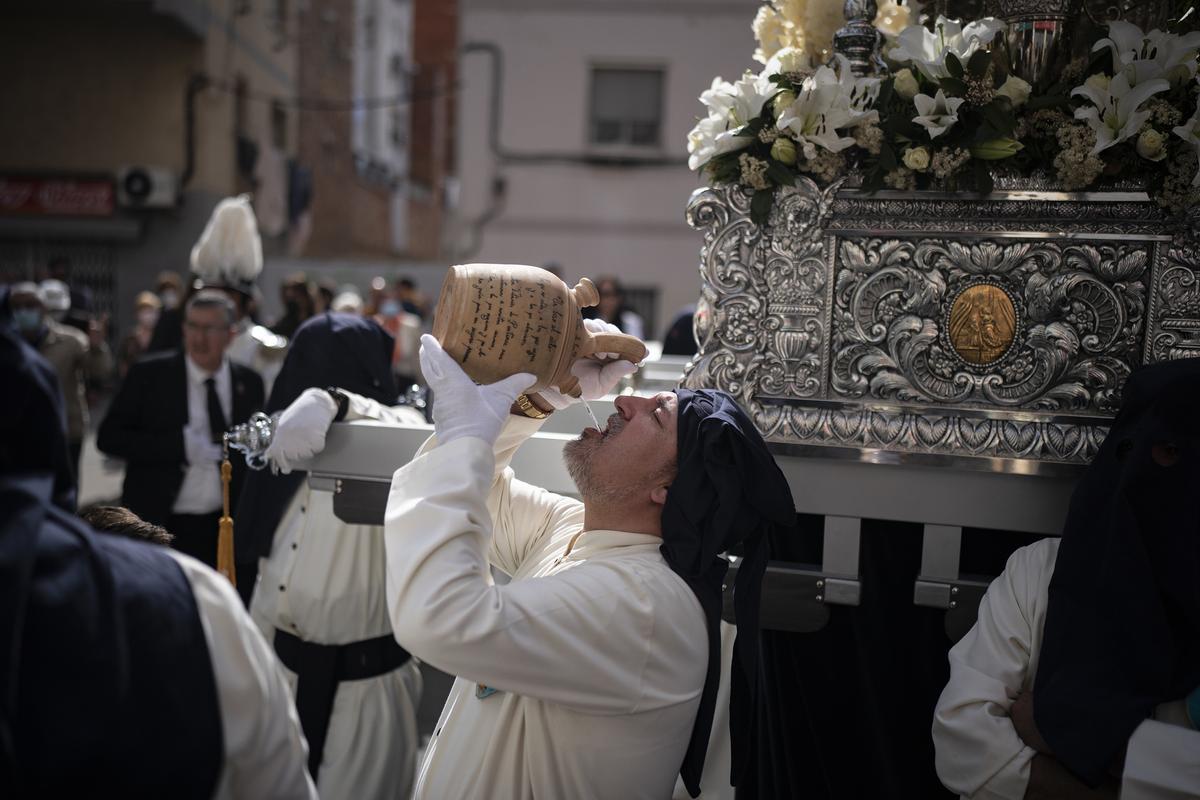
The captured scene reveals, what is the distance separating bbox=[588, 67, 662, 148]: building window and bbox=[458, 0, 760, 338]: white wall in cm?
20

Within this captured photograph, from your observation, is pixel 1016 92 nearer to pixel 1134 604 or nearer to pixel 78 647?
pixel 1134 604

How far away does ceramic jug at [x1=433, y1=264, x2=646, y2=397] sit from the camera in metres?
2.00

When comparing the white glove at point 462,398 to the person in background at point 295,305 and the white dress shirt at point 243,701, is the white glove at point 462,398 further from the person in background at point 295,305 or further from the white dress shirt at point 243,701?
the person in background at point 295,305

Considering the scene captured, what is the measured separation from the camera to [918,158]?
2.30 m

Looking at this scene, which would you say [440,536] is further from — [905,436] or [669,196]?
[669,196]

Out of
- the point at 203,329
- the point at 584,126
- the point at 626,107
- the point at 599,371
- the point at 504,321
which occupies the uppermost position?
the point at 626,107

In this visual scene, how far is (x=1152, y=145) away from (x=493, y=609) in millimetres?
1686

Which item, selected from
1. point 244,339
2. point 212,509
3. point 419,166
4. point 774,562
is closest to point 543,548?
point 774,562

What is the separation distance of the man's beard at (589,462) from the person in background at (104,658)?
895 millimetres

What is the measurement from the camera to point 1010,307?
234 centimetres

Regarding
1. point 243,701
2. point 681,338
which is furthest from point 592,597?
point 681,338

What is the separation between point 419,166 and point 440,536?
3061 centimetres

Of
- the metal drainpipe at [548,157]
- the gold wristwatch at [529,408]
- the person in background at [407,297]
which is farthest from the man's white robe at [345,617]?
the metal drainpipe at [548,157]

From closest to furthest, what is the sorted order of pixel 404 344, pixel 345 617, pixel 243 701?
pixel 243 701
pixel 345 617
pixel 404 344
